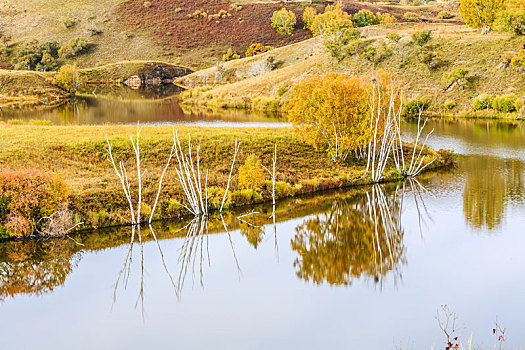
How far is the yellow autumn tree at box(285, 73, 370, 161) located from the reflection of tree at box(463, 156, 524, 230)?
7.67 m

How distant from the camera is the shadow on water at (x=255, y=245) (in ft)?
67.1

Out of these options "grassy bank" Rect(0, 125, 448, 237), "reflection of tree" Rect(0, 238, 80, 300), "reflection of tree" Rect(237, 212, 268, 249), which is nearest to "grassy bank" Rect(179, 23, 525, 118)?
"grassy bank" Rect(0, 125, 448, 237)

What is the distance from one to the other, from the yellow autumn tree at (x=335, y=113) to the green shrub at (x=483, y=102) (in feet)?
104

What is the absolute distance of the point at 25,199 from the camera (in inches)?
901

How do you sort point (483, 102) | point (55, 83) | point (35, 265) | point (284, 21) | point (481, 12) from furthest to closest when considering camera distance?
1. point (284, 21)
2. point (55, 83)
3. point (481, 12)
4. point (483, 102)
5. point (35, 265)

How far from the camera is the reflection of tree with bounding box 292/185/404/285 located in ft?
68.7

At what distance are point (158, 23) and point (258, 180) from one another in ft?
423

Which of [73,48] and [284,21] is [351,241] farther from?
[73,48]

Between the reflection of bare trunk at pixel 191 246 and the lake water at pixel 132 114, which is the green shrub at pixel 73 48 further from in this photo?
the reflection of bare trunk at pixel 191 246

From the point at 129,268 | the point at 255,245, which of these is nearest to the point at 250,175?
the point at 255,245

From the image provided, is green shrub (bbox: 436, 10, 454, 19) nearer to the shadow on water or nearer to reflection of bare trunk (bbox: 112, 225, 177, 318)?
the shadow on water

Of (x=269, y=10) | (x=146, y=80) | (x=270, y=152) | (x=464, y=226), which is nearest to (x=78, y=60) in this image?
(x=146, y=80)

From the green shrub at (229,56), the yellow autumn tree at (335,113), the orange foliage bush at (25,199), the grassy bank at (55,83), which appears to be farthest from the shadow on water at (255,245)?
the green shrub at (229,56)

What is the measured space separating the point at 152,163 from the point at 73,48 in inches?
4352
